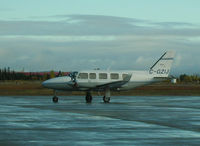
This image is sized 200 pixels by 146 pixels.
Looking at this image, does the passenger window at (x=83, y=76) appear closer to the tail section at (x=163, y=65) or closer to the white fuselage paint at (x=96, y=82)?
the white fuselage paint at (x=96, y=82)

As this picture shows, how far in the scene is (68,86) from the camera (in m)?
37.7

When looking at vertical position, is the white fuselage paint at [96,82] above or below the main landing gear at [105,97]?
above

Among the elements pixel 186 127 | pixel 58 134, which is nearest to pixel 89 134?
pixel 58 134

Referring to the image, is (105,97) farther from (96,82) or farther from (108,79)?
(108,79)

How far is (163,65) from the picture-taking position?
4084cm

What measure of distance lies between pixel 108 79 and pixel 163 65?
5.12 m

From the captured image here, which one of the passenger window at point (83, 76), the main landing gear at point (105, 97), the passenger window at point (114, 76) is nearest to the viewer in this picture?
the main landing gear at point (105, 97)

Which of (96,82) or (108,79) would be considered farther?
(108,79)

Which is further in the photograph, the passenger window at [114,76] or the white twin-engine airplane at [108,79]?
the passenger window at [114,76]

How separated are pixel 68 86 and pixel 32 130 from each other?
2227cm

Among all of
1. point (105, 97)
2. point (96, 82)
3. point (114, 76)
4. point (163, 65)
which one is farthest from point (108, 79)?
point (163, 65)

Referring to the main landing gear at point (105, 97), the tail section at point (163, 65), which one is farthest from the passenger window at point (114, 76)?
the tail section at point (163, 65)

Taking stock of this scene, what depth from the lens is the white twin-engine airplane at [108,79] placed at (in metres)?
37.6

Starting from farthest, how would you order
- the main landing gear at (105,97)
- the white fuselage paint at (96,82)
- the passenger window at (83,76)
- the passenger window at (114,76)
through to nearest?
the passenger window at (114,76) → the passenger window at (83,76) → the white fuselage paint at (96,82) → the main landing gear at (105,97)
